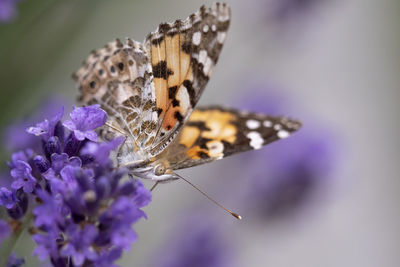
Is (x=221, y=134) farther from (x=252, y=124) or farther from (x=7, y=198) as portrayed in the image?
(x=7, y=198)

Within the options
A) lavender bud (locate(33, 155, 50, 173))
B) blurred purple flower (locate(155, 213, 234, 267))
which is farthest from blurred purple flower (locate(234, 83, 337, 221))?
lavender bud (locate(33, 155, 50, 173))

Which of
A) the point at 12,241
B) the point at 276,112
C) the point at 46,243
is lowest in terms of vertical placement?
the point at 276,112

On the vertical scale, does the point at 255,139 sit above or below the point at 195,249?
above

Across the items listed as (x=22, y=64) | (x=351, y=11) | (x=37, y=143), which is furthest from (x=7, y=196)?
(x=351, y=11)

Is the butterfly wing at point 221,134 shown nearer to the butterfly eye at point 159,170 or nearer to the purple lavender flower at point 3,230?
the butterfly eye at point 159,170

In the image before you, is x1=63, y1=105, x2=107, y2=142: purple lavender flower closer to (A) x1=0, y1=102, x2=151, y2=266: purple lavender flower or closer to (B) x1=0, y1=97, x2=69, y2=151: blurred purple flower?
(A) x1=0, y1=102, x2=151, y2=266: purple lavender flower

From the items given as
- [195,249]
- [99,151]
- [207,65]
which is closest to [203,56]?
[207,65]

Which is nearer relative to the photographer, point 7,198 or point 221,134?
point 7,198
